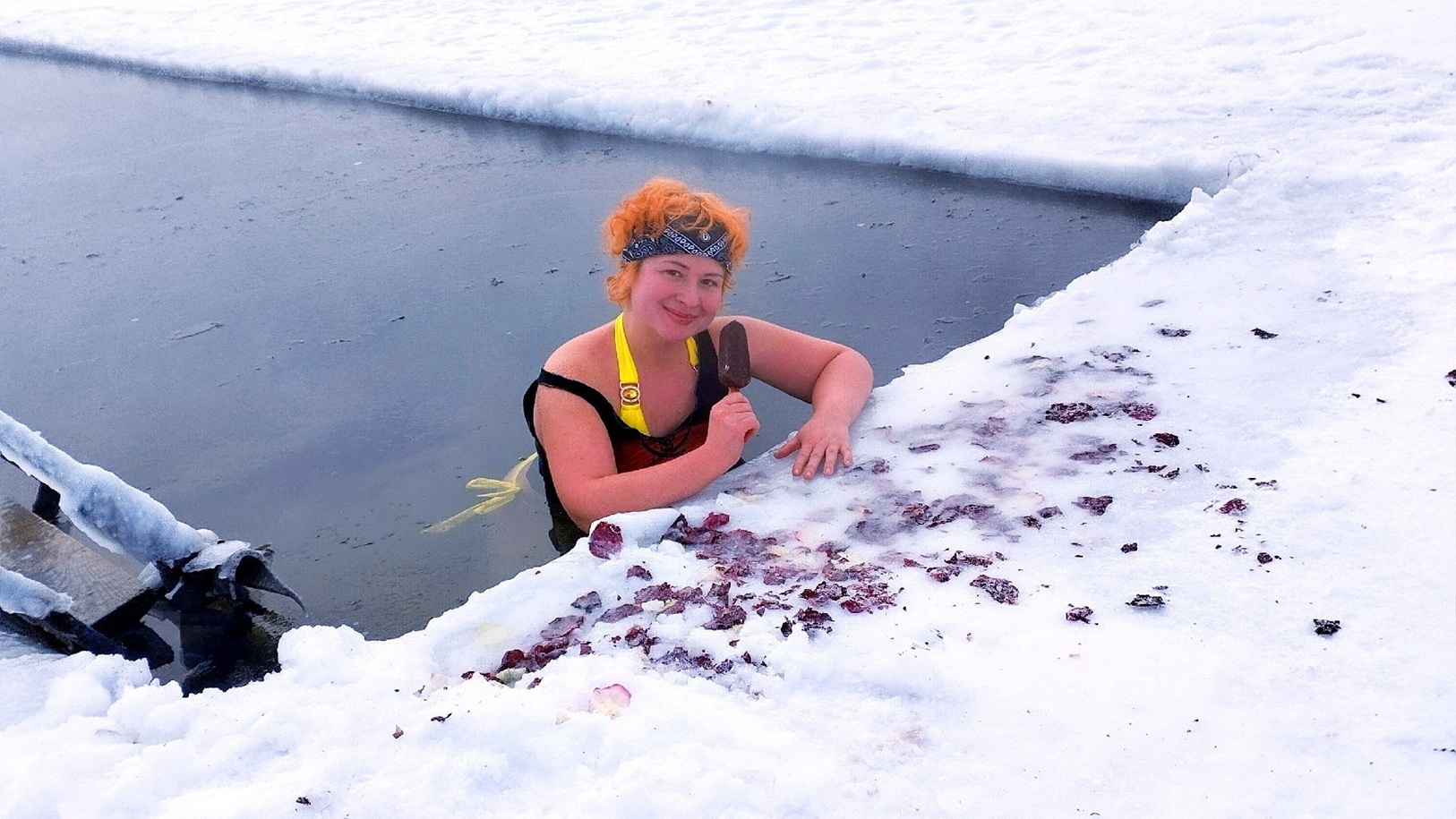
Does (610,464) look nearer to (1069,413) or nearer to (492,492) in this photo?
(492,492)

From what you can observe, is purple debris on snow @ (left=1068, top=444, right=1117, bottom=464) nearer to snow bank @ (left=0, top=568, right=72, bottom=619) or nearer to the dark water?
the dark water

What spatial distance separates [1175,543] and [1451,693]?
0.83m

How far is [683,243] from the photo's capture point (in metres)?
3.71

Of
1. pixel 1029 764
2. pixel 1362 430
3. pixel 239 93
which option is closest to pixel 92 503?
pixel 1029 764

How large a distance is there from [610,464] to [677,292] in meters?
0.61

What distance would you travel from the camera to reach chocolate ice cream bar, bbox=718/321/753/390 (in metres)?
3.90

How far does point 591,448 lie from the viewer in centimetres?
373

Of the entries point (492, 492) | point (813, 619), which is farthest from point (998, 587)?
point (492, 492)

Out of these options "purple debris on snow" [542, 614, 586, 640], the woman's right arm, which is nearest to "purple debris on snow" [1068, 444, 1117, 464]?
the woman's right arm

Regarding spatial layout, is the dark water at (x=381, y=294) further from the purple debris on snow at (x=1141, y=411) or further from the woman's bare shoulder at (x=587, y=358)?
the purple debris on snow at (x=1141, y=411)

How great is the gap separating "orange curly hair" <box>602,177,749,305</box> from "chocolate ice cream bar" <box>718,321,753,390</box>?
222 millimetres

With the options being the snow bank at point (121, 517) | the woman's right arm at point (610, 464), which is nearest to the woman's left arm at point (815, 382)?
the woman's right arm at point (610, 464)

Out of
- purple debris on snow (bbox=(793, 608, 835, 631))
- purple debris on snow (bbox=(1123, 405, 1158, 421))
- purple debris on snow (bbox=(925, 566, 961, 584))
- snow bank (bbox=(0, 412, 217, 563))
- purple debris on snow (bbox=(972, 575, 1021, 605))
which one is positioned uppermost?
purple debris on snow (bbox=(1123, 405, 1158, 421))

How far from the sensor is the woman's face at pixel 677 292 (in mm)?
3748
